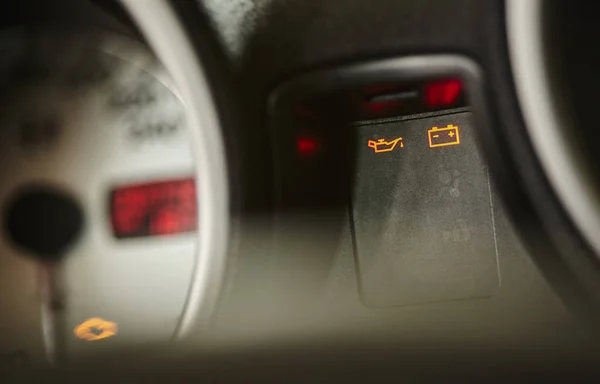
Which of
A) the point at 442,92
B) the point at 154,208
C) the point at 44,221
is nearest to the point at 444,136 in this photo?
the point at 442,92

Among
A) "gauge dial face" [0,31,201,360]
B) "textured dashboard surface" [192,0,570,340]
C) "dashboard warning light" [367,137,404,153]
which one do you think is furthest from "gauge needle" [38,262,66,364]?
"dashboard warning light" [367,137,404,153]

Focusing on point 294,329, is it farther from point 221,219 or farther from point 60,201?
→ point 60,201

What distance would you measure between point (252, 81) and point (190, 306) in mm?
193

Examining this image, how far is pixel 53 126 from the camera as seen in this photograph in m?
0.73

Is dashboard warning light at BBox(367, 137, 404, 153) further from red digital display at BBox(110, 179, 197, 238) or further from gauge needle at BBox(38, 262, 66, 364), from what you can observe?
gauge needle at BBox(38, 262, 66, 364)

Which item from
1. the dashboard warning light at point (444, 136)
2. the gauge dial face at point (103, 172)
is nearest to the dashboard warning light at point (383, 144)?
the dashboard warning light at point (444, 136)

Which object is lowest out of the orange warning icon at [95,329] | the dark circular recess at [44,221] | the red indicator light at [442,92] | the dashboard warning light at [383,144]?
the orange warning icon at [95,329]

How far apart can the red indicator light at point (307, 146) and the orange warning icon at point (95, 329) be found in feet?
0.74

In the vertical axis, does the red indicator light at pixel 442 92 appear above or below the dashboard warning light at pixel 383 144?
above

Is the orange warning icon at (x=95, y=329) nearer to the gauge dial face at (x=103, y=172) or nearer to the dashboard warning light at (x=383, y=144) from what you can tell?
the gauge dial face at (x=103, y=172)

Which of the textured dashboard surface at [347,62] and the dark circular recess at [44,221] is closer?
the textured dashboard surface at [347,62]

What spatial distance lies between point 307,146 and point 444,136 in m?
0.12

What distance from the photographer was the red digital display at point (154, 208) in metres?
0.67

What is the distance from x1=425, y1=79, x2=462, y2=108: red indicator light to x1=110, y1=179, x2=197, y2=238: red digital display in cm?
21
